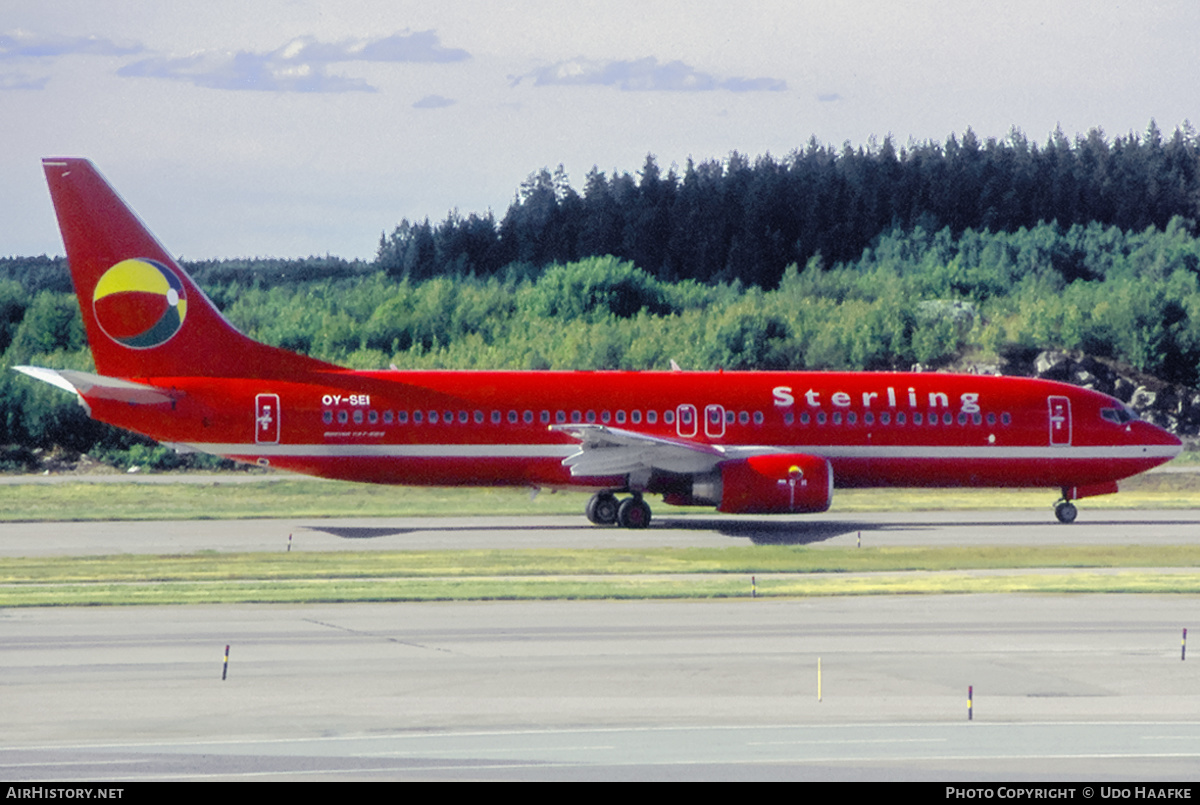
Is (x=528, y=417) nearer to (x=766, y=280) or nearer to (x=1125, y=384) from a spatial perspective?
(x=1125, y=384)

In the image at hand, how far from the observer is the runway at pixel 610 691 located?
47.9 ft

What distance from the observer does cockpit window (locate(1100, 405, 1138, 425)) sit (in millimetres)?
41031

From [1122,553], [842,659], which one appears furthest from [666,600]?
[1122,553]

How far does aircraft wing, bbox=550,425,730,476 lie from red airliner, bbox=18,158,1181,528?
52 mm

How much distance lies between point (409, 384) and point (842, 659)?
67.3 feet

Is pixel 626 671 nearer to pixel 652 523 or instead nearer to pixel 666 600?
pixel 666 600

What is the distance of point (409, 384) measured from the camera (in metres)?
38.6

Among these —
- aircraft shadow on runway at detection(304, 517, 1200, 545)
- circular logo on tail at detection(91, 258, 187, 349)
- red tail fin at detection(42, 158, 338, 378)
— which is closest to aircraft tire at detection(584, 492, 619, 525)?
aircraft shadow on runway at detection(304, 517, 1200, 545)

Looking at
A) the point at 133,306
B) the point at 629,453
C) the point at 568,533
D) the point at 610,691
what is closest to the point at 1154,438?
the point at 629,453

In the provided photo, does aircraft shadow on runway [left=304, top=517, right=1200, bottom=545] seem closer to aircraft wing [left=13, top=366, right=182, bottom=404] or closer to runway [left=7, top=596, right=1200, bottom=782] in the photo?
aircraft wing [left=13, top=366, right=182, bottom=404]

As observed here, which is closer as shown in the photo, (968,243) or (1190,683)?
(1190,683)

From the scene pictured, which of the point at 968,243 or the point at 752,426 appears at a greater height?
the point at 968,243

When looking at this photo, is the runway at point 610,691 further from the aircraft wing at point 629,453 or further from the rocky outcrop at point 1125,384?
the rocky outcrop at point 1125,384

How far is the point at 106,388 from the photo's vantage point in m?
36.5
